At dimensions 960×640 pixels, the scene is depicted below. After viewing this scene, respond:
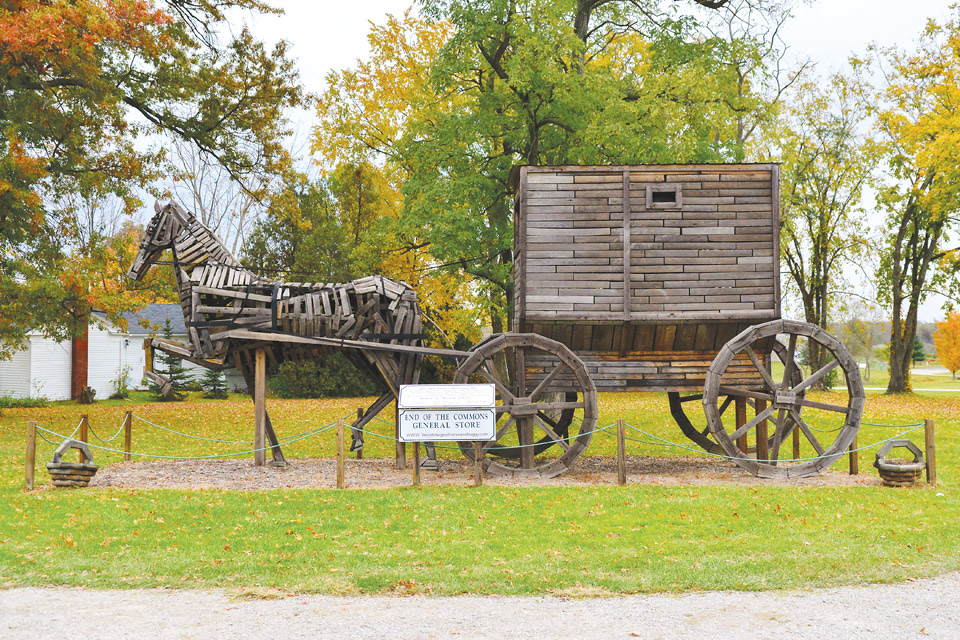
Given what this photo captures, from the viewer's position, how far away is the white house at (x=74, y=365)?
34531 mm

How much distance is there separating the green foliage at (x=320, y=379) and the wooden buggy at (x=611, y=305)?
20.7 m

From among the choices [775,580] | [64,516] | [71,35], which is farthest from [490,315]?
[775,580]

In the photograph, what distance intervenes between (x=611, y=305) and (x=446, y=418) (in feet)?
11.6

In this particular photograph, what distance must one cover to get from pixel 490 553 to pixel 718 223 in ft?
25.8

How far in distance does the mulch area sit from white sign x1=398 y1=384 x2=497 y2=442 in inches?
41.1

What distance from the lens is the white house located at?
1359 inches

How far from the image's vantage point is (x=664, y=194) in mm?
13938

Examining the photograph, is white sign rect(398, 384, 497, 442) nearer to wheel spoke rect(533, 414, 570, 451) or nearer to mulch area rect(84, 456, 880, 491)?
mulch area rect(84, 456, 880, 491)

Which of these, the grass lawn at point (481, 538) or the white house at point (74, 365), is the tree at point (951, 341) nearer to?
the white house at point (74, 365)

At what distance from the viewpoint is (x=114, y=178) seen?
2381cm

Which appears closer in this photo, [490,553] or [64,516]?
[490,553]

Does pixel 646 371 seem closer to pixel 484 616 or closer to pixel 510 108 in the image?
pixel 484 616

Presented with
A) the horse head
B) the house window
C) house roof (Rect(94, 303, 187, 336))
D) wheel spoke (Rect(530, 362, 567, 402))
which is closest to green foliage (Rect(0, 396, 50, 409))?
house roof (Rect(94, 303, 187, 336))

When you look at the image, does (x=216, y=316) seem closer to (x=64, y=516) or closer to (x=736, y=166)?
(x=64, y=516)
